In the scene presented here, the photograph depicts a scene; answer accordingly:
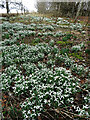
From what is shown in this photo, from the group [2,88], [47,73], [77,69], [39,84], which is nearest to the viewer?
[2,88]

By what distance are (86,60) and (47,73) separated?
228 centimetres

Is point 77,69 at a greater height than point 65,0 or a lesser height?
lesser

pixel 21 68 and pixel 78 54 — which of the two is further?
pixel 78 54

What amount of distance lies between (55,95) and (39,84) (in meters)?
0.68

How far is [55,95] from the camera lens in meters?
2.64

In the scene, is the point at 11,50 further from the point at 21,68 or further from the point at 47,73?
the point at 47,73

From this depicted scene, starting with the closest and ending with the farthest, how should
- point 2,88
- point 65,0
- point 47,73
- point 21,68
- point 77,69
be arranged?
point 2,88 < point 47,73 < point 77,69 < point 21,68 < point 65,0

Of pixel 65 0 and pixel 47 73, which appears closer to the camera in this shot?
pixel 47 73

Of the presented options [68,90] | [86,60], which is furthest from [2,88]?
[86,60]

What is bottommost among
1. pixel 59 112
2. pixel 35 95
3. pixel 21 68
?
pixel 59 112

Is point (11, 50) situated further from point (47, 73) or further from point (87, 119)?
point (87, 119)

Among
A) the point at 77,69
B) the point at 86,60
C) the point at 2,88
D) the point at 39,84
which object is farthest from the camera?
the point at 86,60

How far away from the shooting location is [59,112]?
7.93 ft

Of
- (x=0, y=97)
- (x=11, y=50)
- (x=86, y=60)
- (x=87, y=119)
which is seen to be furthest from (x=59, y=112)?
(x=11, y=50)
